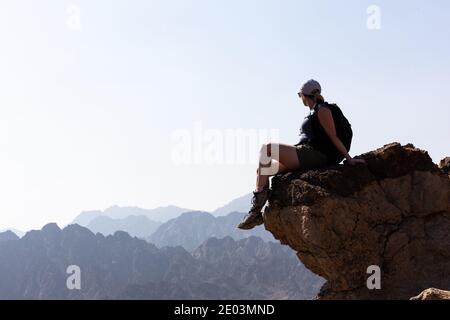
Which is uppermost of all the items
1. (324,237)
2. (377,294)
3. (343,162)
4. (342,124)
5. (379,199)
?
(342,124)

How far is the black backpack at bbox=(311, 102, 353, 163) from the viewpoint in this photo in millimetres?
10227

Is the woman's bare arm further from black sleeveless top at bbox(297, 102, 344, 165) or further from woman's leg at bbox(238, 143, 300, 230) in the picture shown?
woman's leg at bbox(238, 143, 300, 230)

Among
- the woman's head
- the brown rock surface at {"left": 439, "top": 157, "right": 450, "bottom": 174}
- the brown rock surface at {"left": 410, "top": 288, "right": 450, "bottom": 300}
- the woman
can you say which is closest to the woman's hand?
the woman

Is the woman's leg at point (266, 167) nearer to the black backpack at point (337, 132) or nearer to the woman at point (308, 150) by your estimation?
the woman at point (308, 150)

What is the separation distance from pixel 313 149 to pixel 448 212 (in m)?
2.90

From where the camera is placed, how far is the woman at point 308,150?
33.2 ft

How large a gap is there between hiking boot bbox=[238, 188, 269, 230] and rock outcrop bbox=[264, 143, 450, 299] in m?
0.21

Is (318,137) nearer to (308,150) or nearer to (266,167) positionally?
(308,150)

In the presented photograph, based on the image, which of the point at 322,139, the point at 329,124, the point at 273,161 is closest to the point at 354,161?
the point at 322,139
